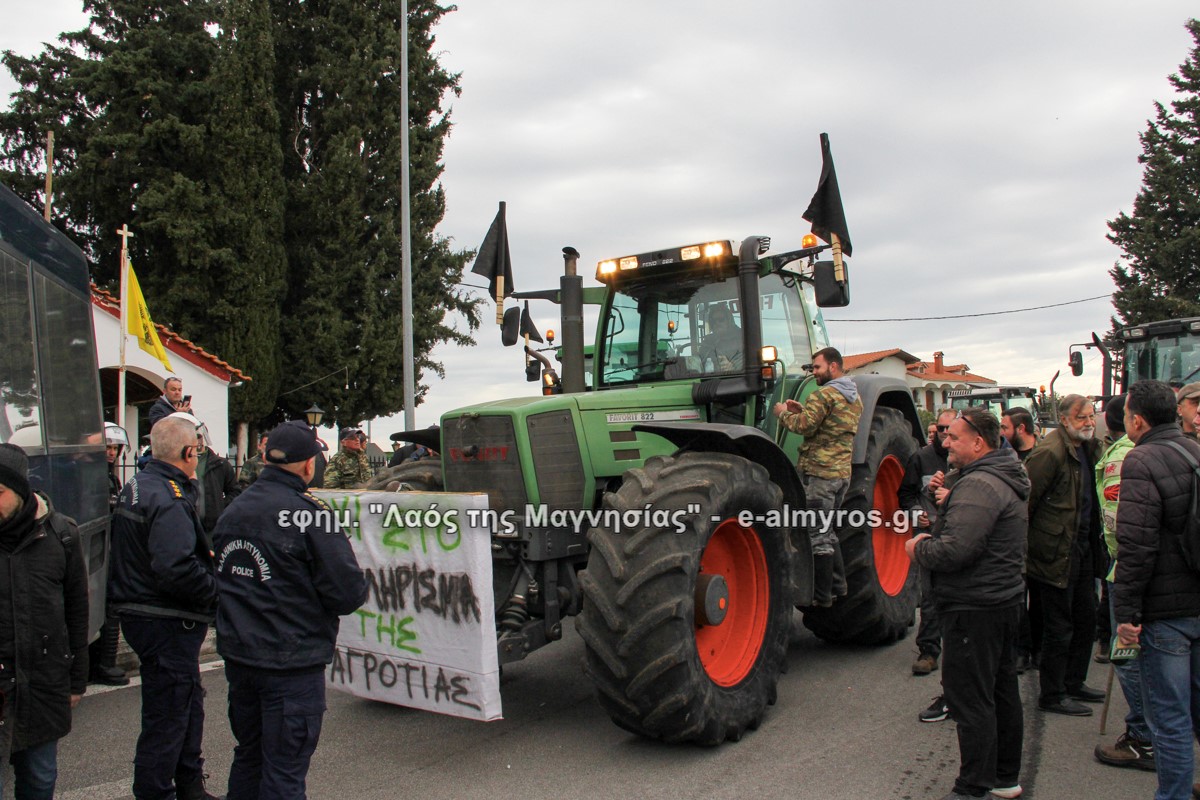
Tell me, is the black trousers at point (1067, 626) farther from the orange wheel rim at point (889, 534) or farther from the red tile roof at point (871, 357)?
the red tile roof at point (871, 357)

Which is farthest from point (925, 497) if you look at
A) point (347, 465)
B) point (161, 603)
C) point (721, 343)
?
point (347, 465)

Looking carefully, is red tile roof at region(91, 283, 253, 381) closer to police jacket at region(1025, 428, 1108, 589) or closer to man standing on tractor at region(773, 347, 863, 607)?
man standing on tractor at region(773, 347, 863, 607)

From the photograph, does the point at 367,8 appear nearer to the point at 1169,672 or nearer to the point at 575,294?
the point at 575,294

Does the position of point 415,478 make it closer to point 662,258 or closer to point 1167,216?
point 662,258

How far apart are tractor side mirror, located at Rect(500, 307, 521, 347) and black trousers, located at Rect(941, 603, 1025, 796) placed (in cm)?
337

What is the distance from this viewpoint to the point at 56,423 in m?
5.30

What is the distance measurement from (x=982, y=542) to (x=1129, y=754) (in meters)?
1.55

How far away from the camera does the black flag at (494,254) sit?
20.2 feet

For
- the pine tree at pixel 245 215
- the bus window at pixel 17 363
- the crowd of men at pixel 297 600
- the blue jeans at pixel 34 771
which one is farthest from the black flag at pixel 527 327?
the pine tree at pixel 245 215

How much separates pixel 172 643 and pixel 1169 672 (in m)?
4.13

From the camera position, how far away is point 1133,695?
4.35 metres

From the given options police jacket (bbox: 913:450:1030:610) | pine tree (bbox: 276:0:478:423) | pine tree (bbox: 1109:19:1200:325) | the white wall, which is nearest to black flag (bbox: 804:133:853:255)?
police jacket (bbox: 913:450:1030:610)

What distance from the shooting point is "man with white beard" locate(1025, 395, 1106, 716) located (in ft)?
17.0

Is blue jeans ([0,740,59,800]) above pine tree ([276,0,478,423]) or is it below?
below
